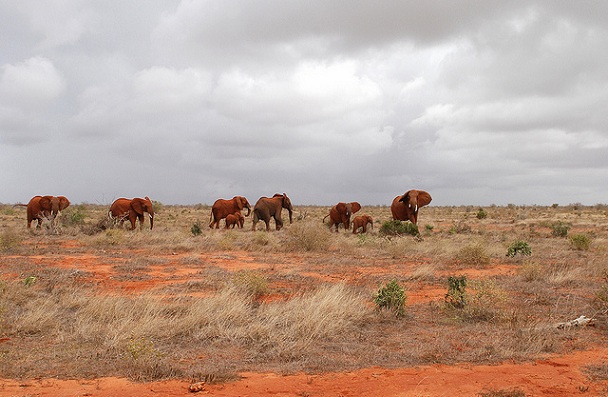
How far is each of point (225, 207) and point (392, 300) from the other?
72.1ft

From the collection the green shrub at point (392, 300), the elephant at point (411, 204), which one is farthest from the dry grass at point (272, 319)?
the elephant at point (411, 204)

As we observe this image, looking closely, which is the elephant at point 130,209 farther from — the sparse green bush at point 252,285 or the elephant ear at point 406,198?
the sparse green bush at point 252,285

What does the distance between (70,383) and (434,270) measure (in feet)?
35.1

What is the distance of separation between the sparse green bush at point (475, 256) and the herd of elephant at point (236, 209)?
864cm

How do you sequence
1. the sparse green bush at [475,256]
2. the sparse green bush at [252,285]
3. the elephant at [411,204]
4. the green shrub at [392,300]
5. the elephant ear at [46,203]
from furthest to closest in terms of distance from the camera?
the elephant ear at [46,203]
the elephant at [411,204]
the sparse green bush at [475,256]
the sparse green bush at [252,285]
the green shrub at [392,300]

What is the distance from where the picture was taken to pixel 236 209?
30469 mm

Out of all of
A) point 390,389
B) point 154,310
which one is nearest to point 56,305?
point 154,310

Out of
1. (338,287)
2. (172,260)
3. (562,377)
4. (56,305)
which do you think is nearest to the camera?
(562,377)

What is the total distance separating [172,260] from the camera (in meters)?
15.8

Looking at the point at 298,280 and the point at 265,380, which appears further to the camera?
the point at 298,280

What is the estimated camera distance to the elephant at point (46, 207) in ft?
83.6

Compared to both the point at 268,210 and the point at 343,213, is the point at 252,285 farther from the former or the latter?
the point at 343,213

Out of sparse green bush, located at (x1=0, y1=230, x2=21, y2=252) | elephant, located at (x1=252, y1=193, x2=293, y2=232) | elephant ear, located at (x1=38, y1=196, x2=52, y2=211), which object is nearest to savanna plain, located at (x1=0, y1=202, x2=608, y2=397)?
sparse green bush, located at (x1=0, y1=230, x2=21, y2=252)

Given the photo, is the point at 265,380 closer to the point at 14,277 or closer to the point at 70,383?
the point at 70,383
